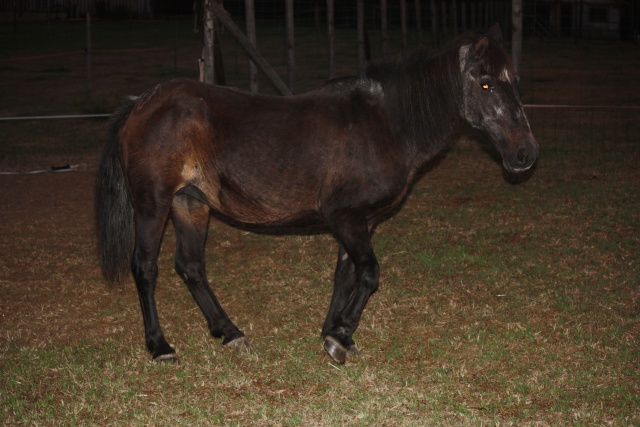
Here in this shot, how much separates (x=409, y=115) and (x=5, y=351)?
3209mm

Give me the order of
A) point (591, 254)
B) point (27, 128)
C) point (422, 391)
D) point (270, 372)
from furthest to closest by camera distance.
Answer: point (27, 128), point (591, 254), point (270, 372), point (422, 391)

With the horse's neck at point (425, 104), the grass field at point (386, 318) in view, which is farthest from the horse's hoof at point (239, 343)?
the horse's neck at point (425, 104)

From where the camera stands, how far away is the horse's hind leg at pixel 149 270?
16.8ft

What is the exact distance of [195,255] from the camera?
5566 mm

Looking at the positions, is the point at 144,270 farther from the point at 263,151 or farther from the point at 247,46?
the point at 247,46

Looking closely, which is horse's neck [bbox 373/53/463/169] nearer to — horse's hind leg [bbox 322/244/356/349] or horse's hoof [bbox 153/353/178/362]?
horse's hind leg [bbox 322/244/356/349]

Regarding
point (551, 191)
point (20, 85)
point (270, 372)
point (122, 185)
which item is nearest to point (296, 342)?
point (270, 372)

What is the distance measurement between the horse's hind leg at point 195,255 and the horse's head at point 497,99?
2.01 meters

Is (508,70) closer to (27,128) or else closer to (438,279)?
(438,279)

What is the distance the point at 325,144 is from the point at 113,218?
5.29ft

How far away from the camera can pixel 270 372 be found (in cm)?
498

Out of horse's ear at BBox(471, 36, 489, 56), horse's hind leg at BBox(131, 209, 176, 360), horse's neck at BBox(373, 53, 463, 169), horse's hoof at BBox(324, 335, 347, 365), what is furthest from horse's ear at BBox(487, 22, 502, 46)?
horse's hind leg at BBox(131, 209, 176, 360)

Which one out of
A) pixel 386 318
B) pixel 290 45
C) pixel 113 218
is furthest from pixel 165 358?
pixel 290 45

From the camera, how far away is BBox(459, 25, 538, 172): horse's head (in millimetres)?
4988
